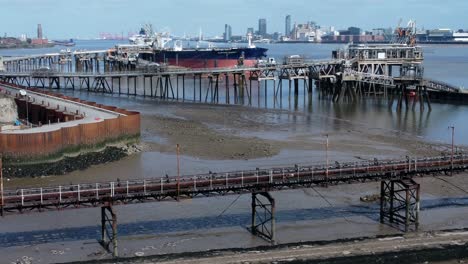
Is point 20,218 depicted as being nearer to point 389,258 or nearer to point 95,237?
point 95,237

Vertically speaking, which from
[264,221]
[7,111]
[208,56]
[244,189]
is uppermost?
[208,56]

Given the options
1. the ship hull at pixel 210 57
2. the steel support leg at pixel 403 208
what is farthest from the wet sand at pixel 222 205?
the ship hull at pixel 210 57

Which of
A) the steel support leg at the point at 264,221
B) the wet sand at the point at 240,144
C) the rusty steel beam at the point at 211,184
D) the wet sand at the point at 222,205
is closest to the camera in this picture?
the rusty steel beam at the point at 211,184

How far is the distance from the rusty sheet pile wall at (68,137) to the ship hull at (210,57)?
311 feet

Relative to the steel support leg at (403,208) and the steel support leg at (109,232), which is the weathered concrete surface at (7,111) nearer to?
the steel support leg at (109,232)

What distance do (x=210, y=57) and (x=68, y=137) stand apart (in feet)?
349

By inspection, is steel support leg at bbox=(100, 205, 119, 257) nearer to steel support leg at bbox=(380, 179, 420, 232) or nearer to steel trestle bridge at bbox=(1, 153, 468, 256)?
steel trestle bridge at bbox=(1, 153, 468, 256)

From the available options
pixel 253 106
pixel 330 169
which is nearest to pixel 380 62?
pixel 253 106

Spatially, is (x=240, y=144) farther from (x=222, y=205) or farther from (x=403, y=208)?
(x=403, y=208)

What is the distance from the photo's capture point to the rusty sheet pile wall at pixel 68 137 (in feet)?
149

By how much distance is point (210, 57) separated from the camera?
153m

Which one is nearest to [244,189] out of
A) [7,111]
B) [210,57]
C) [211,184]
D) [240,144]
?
[211,184]

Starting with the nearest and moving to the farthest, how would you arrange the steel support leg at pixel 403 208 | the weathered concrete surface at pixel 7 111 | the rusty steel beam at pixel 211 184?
the rusty steel beam at pixel 211 184 → the steel support leg at pixel 403 208 → the weathered concrete surface at pixel 7 111

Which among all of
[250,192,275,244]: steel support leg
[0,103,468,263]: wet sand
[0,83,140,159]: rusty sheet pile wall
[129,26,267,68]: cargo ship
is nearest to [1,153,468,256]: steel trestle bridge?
[250,192,275,244]: steel support leg
